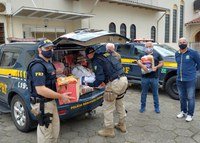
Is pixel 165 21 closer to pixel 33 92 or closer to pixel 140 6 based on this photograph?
pixel 140 6

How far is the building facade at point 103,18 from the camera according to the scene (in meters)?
10.8

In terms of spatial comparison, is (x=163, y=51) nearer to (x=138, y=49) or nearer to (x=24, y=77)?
(x=138, y=49)

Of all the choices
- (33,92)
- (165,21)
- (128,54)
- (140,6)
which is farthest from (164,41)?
(33,92)

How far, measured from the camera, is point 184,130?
427cm

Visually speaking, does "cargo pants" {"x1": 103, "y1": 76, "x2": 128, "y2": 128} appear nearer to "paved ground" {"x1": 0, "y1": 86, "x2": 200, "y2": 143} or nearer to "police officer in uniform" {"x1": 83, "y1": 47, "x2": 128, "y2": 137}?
"police officer in uniform" {"x1": 83, "y1": 47, "x2": 128, "y2": 137}

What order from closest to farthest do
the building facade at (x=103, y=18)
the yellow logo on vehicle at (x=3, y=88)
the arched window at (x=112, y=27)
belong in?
the yellow logo on vehicle at (x=3, y=88) < the building facade at (x=103, y=18) < the arched window at (x=112, y=27)

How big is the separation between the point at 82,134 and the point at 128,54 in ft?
14.0

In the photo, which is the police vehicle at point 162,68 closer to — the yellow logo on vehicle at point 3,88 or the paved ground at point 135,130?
the paved ground at point 135,130

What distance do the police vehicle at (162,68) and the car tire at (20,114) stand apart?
4290 mm

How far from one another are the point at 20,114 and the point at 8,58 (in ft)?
3.99

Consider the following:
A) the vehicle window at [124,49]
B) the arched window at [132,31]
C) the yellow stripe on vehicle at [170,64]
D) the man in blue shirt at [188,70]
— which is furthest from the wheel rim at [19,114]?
the arched window at [132,31]

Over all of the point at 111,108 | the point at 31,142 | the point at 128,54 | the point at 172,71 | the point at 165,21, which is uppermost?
the point at 165,21

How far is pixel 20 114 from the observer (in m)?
4.15

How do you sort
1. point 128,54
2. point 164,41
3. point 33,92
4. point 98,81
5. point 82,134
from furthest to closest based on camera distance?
point 164,41 < point 128,54 < point 82,134 < point 98,81 < point 33,92
